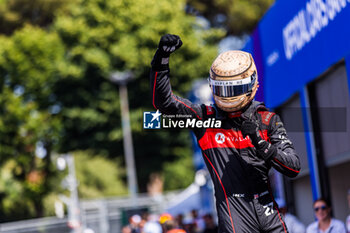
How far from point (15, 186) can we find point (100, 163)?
17.6 metres

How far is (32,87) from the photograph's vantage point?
27.5m

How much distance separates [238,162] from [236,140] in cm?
14

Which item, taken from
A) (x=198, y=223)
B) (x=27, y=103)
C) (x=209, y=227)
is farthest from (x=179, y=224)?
(x=27, y=103)

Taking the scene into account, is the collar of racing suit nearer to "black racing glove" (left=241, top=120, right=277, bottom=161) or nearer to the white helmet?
the white helmet

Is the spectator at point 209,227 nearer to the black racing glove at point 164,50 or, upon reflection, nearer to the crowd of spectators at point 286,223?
the crowd of spectators at point 286,223

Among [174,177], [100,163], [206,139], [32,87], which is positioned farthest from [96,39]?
[206,139]

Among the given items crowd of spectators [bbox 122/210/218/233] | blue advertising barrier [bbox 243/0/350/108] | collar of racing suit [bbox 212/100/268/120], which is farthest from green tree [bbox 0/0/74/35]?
collar of racing suit [bbox 212/100/268/120]

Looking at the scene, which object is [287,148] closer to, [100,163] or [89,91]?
[89,91]

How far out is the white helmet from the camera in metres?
3.80

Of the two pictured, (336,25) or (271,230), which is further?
(336,25)

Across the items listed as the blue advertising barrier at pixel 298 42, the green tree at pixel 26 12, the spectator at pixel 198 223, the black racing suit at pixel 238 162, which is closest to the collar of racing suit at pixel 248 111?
the black racing suit at pixel 238 162

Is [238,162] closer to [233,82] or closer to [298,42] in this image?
[233,82]

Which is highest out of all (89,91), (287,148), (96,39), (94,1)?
(94,1)

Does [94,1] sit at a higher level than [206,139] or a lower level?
higher
